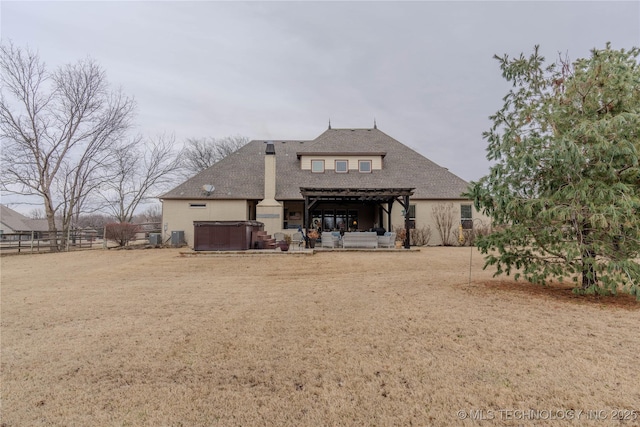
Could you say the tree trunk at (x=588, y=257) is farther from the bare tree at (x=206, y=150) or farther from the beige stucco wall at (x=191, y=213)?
the bare tree at (x=206, y=150)

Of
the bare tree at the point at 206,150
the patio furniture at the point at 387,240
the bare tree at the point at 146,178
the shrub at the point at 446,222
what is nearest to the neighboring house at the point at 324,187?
the shrub at the point at 446,222

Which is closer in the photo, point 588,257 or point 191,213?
point 588,257

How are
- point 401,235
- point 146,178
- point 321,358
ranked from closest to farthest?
point 321,358 < point 401,235 < point 146,178

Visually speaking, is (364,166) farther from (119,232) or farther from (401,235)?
(119,232)

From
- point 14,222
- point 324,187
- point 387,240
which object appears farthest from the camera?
point 14,222

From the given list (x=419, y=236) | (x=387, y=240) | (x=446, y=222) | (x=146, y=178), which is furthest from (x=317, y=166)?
(x=146, y=178)

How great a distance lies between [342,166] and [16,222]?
52577 millimetres

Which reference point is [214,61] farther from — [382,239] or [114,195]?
[114,195]

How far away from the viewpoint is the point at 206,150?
36.2 meters

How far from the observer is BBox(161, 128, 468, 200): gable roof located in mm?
18328

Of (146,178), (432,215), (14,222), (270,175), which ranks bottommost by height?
(432,215)

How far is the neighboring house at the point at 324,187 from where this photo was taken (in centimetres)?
1781

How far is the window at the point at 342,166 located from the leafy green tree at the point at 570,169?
538 inches

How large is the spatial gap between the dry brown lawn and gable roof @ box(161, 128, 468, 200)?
1259cm
